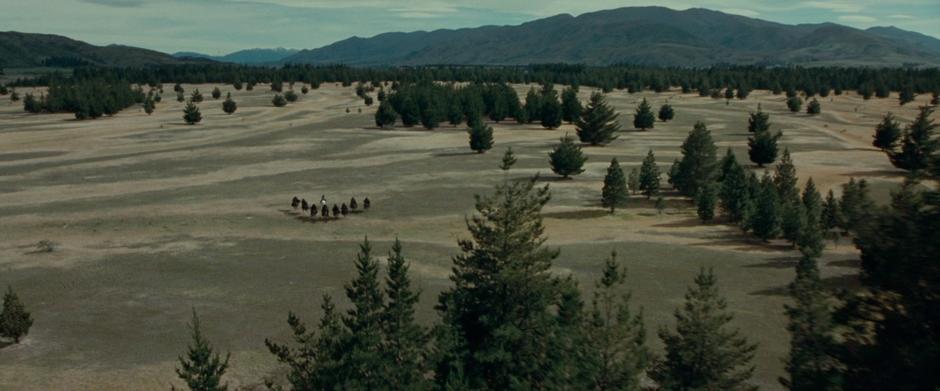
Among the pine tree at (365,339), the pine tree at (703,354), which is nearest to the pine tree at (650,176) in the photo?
the pine tree at (703,354)

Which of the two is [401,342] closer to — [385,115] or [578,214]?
[578,214]

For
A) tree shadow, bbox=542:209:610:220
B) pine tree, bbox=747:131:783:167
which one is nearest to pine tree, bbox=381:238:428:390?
tree shadow, bbox=542:209:610:220

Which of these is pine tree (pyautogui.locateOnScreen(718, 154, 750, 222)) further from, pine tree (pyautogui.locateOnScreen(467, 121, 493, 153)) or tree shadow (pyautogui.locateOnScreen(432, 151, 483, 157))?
tree shadow (pyautogui.locateOnScreen(432, 151, 483, 157))

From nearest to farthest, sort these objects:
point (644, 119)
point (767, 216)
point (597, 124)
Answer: point (767, 216) → point (597, 124) → point (644, 119)

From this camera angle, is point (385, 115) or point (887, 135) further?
point (385, 115)

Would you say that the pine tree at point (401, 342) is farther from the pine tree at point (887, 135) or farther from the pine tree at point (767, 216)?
the pine tree at point (887, 135)

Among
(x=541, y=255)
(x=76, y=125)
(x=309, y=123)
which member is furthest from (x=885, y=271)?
(x=76, y=125)

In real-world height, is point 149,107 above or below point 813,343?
above

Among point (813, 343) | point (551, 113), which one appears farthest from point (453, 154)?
point (813, 343)
